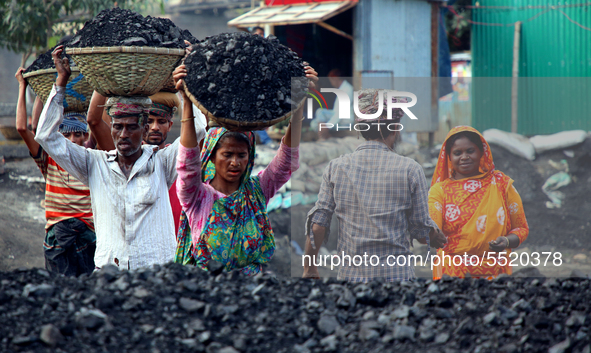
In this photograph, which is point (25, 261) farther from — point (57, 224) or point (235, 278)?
point (235, 278)

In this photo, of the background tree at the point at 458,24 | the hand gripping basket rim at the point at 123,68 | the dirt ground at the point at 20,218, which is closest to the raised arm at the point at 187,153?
the hand gripping basket rim at the point at 123,68

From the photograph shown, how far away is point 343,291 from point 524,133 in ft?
5.04

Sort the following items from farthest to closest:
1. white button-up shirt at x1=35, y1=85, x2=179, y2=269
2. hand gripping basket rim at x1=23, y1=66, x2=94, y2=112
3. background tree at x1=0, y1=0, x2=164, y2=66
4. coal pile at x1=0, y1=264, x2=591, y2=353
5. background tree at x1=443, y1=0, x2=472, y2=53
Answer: background tree at x1=443, y1=0, x2=472, y2=53 < background tree at x1=0, y1=0, x2=164, y2=66 < hand gripping basket rim at x1=23, y1=66, x2=94, y2=112 < white button-up shirt at x1=35, y1=85, x2=179, y2=269 < coal pile at x1=0, y1=264, x2=591, y2=353

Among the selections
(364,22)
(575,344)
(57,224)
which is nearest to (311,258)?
(575,344)

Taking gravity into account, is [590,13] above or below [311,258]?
above

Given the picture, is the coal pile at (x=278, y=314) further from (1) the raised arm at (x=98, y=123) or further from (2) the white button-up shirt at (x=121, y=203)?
(1) the raised arm at (x=98, y=123)

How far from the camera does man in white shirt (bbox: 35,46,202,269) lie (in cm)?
277

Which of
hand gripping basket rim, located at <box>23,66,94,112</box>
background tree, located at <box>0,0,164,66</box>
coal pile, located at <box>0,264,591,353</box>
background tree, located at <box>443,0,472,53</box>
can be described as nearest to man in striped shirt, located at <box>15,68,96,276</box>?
hand gripping basket rim, located at <box>23,66,94,112</box>

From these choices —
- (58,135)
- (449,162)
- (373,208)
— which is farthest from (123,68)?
(449,162)

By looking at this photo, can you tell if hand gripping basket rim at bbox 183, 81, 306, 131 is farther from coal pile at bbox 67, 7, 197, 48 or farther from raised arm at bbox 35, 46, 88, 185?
raised arm at bbox 35, 46, 88, 185

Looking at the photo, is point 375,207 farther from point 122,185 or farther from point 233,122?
point 122,185

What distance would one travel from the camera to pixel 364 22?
9.55 m

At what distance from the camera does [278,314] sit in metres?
2.11

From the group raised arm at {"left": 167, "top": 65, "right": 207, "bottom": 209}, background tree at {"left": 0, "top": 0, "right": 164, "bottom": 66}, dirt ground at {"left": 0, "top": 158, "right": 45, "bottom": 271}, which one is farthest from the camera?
background tree at {"left": 0, "top": 0, "right": 164, "bottom": 66}
